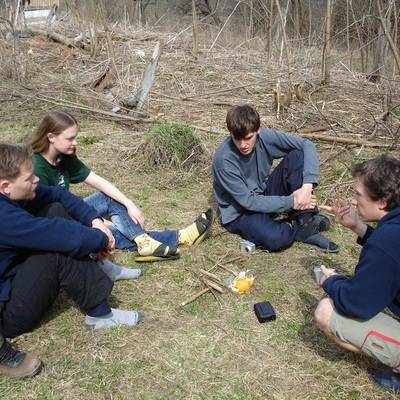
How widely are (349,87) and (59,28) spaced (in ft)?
29.0

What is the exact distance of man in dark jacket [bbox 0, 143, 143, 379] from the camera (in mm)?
2043

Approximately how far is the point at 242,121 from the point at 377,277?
1649 millimetres

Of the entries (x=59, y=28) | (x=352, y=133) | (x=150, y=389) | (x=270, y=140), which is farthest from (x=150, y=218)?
(x=59, y=28)

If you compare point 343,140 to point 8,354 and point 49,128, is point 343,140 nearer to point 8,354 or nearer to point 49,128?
point 49,128

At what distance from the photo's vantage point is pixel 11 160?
2.06m

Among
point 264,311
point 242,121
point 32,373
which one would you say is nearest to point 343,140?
point 242,121

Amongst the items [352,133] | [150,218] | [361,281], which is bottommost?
[150,218]

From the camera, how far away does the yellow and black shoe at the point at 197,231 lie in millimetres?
3324

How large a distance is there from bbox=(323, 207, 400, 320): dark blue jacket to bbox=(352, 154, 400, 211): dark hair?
11 cm

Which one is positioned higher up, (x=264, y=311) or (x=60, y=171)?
(x=60, y=171)

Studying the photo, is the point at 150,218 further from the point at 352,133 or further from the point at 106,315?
the point at 352,133

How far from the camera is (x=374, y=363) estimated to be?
86.3 inches

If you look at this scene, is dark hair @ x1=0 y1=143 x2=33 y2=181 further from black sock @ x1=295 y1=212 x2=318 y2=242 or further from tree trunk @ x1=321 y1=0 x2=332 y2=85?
tree trunk @ x1=321 y1=0 x2=332 y2=85

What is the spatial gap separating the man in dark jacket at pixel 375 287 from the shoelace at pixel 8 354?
4.93 ft
